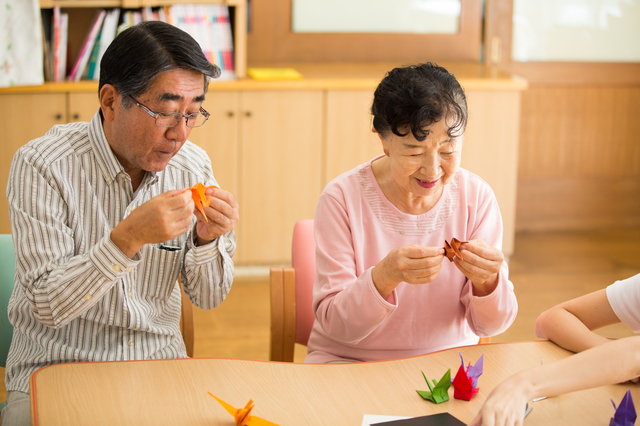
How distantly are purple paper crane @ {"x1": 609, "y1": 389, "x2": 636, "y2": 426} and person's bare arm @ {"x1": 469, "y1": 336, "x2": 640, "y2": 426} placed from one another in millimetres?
80

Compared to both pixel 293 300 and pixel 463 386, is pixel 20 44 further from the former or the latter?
pixel 463 386

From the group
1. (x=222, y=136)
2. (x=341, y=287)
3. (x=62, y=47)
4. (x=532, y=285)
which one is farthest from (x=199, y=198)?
(x=532, y=285)

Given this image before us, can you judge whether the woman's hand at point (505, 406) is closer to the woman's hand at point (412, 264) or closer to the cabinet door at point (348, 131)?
the woman's hand at point (412, 264)

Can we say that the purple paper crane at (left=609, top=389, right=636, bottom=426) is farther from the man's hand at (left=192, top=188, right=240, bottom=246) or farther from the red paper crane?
the man's hand at (left=192, top=188, right=240, bottom=246)

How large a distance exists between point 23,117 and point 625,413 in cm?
320

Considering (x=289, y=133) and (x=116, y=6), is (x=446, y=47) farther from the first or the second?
(x=116, y=6)

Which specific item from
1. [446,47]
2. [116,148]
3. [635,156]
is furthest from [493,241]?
[635,156]

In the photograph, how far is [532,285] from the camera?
3.91 m

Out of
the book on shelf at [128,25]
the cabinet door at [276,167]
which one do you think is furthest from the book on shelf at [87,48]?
the cabinet door at [276,167]

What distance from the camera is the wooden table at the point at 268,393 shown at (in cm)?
131

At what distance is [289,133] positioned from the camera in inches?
150

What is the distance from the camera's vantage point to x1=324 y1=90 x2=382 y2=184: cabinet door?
381 centimetres

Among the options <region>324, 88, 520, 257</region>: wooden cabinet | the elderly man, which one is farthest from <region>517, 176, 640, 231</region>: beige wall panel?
the elderly man

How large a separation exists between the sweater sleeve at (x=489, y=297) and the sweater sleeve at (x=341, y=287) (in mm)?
224
